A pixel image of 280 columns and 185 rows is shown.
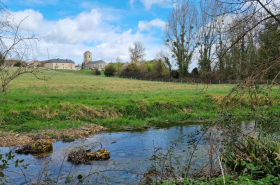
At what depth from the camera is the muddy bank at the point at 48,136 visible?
9.95 m

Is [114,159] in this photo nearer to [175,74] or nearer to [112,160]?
[112,160]

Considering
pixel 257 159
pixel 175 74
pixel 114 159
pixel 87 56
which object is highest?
pixel 87 56

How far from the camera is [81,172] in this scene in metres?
6.73

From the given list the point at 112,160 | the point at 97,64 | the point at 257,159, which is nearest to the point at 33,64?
the point at 112,160

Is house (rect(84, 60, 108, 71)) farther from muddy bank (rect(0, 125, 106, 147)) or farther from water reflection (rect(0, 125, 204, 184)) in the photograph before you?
water reflection (rect(0, 125, 204, 184))

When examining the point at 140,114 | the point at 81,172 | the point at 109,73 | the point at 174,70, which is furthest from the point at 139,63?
the point at 81,172

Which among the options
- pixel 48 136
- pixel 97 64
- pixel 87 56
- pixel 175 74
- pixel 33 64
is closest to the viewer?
pixel 33 64

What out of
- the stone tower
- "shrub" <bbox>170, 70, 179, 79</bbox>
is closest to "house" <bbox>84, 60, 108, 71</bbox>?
the stone tower

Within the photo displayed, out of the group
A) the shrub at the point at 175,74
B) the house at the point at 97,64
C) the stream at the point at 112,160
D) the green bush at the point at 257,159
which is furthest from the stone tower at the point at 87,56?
the green bush at the point at 257,159

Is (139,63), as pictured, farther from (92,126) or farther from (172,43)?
(92,126)

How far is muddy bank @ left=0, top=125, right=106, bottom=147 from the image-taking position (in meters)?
9.95

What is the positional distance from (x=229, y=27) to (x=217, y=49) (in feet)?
2.01

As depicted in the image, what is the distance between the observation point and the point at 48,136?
10.6 metres

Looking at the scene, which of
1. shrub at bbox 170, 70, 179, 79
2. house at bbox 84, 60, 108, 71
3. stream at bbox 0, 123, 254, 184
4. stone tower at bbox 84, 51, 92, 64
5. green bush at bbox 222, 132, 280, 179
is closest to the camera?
green bush at bbox 222, 132, 280, 179
